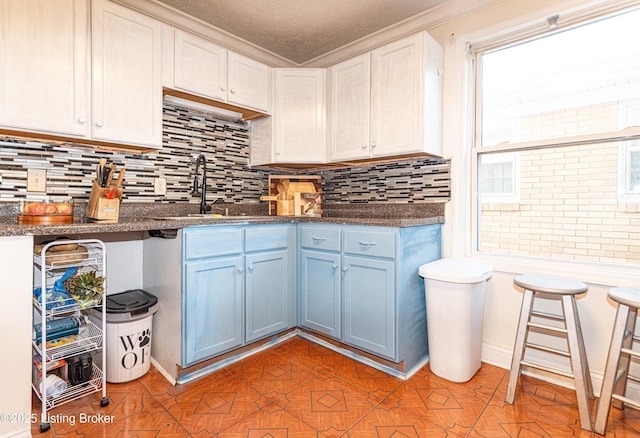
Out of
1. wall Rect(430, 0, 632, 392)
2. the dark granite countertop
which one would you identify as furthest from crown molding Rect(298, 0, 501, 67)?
the dark granite countertop

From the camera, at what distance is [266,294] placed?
93.0 inches

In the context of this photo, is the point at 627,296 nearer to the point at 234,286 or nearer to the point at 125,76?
the point at 234,286

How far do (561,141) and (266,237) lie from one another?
1.95 m

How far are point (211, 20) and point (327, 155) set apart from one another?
1355 mm

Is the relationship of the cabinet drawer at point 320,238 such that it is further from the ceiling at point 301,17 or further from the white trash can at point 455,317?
the ceiling at point 301,17

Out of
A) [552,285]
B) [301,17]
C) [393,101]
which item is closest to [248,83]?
[301,17]

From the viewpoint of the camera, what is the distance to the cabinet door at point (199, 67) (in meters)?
2.23

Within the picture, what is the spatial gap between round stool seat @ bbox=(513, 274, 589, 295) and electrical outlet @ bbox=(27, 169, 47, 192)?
274 cm

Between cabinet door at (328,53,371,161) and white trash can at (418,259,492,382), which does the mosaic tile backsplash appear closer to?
cabinet door at (328,53,371,161)

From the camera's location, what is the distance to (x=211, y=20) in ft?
8.41

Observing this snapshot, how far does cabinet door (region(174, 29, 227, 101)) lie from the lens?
2.23 meters

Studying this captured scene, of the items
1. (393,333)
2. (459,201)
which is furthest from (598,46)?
(393,333)

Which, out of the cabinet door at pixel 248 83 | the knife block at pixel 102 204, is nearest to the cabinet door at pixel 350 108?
the cabinet door at pixel 248 83

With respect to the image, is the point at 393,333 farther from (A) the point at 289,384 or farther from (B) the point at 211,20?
(B) the point at 211,20
